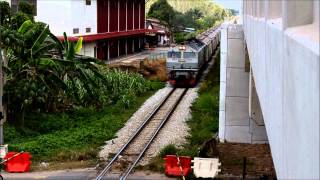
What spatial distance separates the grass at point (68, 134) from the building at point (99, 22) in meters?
15.5

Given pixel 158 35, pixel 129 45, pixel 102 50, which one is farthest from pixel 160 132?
pixel 158 35

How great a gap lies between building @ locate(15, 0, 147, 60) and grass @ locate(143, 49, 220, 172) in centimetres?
1262

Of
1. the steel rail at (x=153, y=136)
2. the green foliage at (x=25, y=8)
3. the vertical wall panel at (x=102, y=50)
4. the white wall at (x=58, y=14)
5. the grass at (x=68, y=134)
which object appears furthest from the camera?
the vertical wall panel at (x=102, y=50)

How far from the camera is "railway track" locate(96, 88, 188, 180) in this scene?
16.6 meters

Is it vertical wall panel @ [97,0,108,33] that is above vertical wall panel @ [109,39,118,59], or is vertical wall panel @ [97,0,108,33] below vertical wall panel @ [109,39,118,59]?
above

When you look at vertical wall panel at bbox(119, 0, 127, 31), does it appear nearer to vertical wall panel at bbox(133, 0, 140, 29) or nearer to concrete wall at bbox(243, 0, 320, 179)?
vertical wall panel at bbox(133, 0, 140, 29)

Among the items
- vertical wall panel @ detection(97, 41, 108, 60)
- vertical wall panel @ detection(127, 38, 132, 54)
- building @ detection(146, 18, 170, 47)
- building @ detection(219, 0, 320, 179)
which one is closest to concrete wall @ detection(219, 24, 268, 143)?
building @ detection(219, 0, 320, 179)

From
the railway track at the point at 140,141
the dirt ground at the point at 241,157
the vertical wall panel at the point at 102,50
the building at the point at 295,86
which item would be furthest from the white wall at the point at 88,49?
the building at the point at 295,86

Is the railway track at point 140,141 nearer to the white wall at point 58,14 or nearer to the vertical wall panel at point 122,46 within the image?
the white wall at point 58,14

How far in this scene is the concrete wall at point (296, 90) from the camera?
2957mm

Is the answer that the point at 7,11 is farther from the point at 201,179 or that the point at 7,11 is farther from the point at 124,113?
the point at 201,179

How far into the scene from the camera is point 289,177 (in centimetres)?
400

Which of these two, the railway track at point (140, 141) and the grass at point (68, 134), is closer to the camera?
the railway track at point (140, 141)

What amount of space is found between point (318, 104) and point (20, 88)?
811 inches
